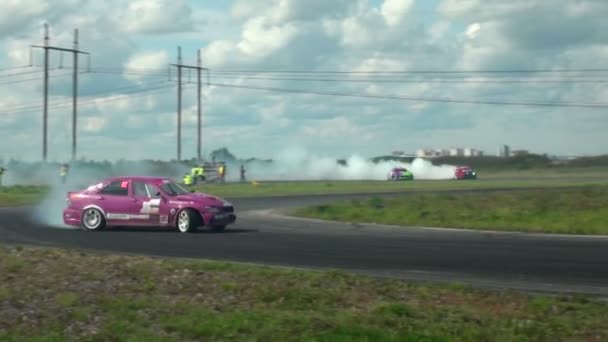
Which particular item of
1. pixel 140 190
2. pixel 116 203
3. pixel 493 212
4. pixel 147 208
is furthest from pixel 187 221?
pixel 493 212

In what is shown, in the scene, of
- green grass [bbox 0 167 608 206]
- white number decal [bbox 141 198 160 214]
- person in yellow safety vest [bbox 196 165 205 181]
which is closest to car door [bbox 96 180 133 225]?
white number decal [bbox 141 198 160 214]

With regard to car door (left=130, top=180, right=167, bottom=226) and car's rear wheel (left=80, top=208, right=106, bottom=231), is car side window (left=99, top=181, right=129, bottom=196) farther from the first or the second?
car's rear wheel (left=80, top=208, right=106, bottom=231)

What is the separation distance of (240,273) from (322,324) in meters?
4.24

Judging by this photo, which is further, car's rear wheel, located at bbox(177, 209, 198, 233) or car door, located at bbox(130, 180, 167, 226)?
car door, located at bbox(130, 180, 167, 226)

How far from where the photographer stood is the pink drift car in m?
24.8

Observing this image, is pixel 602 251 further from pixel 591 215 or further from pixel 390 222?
pixel 390 222

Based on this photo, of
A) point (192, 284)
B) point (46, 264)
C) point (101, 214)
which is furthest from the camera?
point (101, 214)

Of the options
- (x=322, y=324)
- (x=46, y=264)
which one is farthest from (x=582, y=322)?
(x=46, y=264)

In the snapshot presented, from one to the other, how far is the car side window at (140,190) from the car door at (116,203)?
21cm

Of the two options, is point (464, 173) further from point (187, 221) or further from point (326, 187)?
point (187, 221)

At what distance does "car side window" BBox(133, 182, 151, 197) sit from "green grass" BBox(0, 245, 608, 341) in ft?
37.5

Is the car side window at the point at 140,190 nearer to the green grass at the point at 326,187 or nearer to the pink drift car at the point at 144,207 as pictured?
the pink drift car at the point at 144,207

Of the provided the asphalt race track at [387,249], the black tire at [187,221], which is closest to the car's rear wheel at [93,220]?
the asphalt race track at [387,249]

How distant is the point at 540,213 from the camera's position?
27844 millimetres
